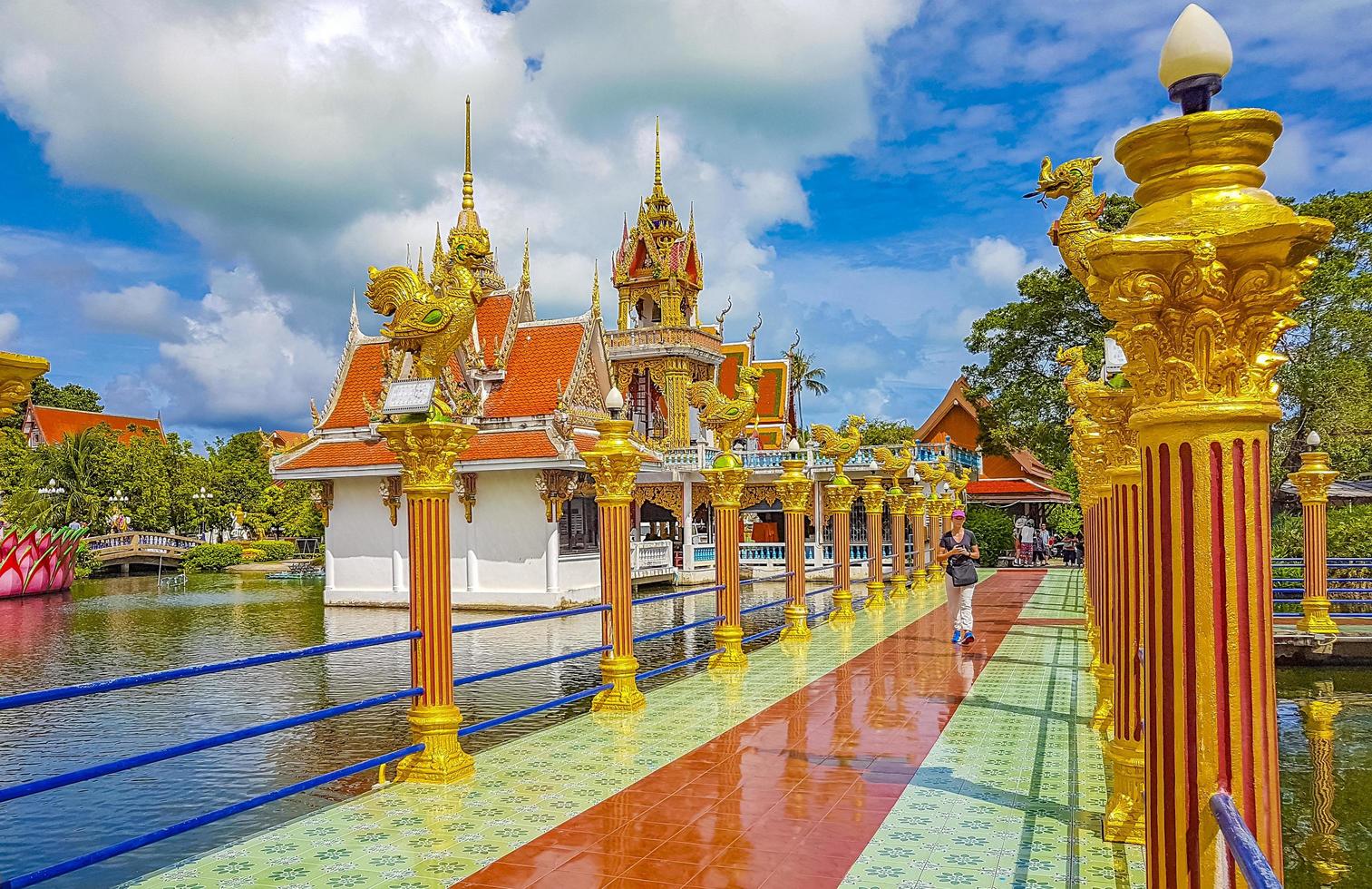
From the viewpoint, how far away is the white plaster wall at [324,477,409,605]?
22016 millimetres

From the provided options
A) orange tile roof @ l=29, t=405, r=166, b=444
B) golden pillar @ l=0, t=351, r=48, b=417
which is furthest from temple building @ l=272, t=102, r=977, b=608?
orange tile roof @ l=29, t=405, r=166, b=444

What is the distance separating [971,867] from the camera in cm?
421

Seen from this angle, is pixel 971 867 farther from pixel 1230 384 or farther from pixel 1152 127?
pixel 1152 127

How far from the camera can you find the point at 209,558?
1489 inches

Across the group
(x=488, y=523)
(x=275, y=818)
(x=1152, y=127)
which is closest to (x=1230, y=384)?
(x=1152, y=127)

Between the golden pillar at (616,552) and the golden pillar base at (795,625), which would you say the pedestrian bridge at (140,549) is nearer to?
the golden pillar base at (795,625)

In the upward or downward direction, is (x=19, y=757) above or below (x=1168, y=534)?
below

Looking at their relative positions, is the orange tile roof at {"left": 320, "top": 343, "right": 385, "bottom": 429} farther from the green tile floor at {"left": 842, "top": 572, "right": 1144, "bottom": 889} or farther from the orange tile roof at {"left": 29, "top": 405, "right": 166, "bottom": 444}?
the orange tile roof at {"left": 29, "top": 405, "right": 166, "bottom": 444}

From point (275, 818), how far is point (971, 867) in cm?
495

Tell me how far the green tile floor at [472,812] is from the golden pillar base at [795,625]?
3.67m

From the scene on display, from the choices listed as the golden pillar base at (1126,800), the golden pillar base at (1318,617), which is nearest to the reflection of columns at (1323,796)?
the golden pillar base at (1126,800)

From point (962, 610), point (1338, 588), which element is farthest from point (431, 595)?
point (1338, 588)

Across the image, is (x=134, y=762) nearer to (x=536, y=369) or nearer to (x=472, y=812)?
(x=472, y=812)

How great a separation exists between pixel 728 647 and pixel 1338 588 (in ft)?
34.2
